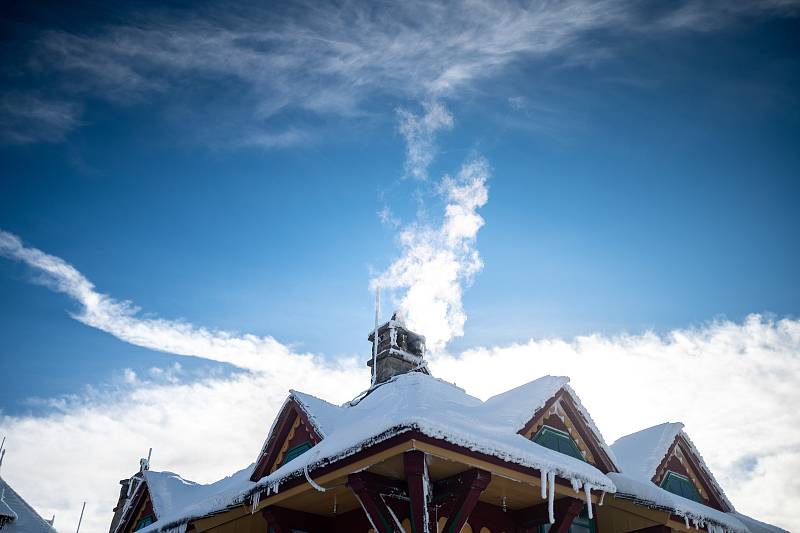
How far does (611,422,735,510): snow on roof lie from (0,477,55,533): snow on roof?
2346 cm

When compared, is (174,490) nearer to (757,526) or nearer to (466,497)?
(466,497)

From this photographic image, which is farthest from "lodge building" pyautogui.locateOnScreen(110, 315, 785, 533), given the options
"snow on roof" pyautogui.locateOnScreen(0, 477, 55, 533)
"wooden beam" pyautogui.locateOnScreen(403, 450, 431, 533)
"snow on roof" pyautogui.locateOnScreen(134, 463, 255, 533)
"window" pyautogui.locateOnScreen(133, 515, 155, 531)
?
"snow on roof" pyautogui.locateOnScreen(0, 477, 55, 533)

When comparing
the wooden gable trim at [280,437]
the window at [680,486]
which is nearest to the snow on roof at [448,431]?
the wooden gable trim at [280,437]

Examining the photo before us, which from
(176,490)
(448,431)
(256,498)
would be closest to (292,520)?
(256,498)

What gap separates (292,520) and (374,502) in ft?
10.8

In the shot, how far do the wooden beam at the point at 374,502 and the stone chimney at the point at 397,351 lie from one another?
8347 mm

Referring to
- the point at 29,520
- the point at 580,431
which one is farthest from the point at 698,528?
the point at 29,520

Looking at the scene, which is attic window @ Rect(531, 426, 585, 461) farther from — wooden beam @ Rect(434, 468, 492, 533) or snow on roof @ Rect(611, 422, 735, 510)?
wooden beam @ Rect(434, 468, 492, 533)

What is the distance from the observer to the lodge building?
8.41 metres

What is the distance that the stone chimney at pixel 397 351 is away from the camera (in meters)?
17.9

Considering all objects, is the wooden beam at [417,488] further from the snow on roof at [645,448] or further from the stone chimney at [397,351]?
the stone chimney at [397,351]

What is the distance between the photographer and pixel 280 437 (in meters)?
13.1

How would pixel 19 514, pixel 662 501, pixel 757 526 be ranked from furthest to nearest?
pixel 19 514 < pixel 757 526 < pixel 662 501

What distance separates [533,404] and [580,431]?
196cm
